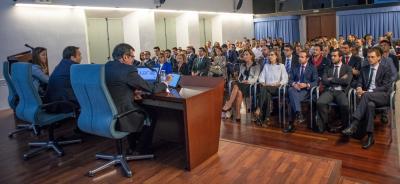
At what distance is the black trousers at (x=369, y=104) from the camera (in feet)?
11.8

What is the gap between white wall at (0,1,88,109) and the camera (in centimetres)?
641

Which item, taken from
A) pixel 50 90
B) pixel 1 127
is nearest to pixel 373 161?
pixel 50 90

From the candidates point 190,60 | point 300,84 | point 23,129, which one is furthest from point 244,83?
point 23,129

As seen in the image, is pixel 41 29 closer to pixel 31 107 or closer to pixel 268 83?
pixel 31 107

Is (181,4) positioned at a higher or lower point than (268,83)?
higher

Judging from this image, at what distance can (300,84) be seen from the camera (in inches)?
168

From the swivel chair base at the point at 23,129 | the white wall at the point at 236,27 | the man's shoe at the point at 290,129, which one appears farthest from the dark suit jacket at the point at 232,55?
the swivel chair base at the point at 23,129

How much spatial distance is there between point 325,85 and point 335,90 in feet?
0.60

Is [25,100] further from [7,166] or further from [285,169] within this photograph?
[285,169]

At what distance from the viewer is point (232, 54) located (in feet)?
29.8

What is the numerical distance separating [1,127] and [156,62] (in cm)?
354

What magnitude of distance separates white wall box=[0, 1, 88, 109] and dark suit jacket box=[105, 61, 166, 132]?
16.2ft

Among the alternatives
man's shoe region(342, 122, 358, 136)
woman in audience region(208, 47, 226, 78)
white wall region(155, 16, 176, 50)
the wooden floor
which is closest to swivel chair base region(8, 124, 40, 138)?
the wooden floor

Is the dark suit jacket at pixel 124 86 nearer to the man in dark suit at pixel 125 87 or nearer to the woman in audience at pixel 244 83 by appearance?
the man in dark suit at pixel 125 87
